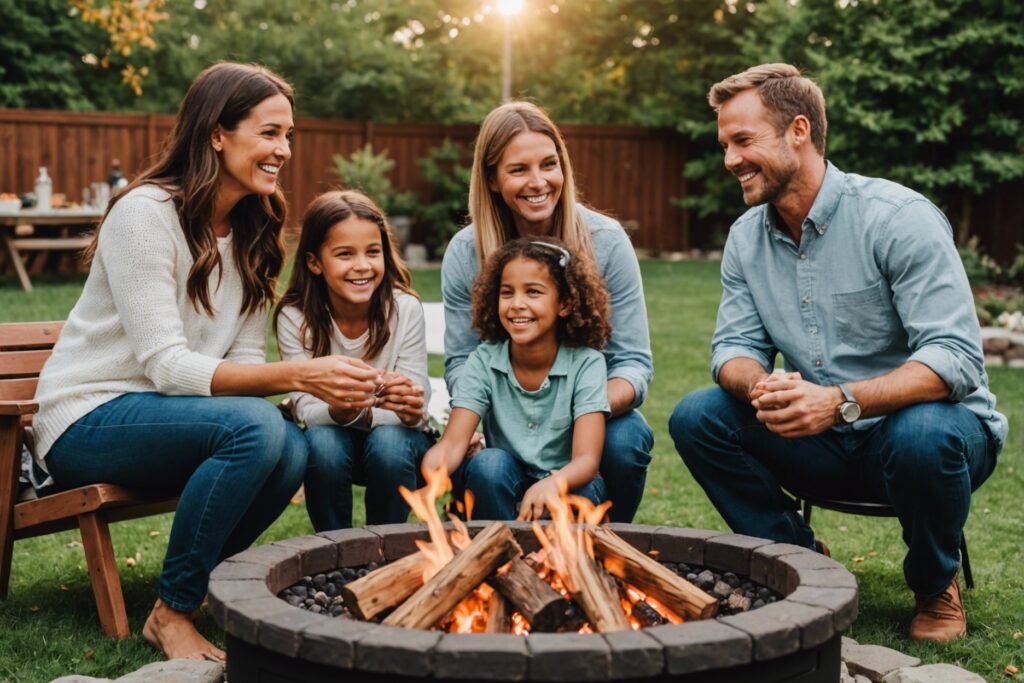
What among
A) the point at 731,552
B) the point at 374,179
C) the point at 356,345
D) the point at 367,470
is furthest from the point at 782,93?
the point at 374,179

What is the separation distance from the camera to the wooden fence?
578 inches

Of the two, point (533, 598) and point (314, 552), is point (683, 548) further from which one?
point (314, 552)

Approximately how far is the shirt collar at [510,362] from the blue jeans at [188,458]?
2.07 feet

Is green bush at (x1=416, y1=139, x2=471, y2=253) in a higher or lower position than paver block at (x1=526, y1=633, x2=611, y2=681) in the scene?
higher

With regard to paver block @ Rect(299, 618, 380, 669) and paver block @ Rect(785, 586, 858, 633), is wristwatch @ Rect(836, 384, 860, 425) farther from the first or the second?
paver block @ Rect(299, 618, 380, 669)

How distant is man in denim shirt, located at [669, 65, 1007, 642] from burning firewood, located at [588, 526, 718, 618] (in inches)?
26.2

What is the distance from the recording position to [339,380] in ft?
10.2

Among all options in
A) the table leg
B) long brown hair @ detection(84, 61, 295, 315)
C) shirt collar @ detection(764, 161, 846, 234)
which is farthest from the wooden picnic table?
shirt collar @ detection(764, 161, 846, 234)

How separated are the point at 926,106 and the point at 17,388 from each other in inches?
526

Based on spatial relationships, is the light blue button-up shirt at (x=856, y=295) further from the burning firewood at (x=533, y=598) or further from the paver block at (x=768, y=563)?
the burning firewood at (x=533, y=598)

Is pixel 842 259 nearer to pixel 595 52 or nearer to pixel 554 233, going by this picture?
pixel 554 233

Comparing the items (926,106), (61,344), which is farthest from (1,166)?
(61,344)

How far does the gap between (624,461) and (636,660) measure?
1354mm

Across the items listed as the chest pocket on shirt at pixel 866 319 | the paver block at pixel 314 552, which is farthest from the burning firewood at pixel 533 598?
the chest pocket on shirt at pixel 866 319
